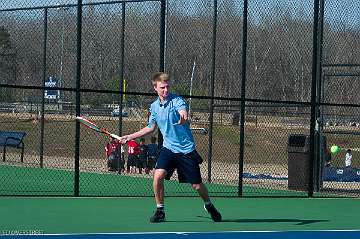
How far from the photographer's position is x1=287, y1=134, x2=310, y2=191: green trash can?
19.0 m

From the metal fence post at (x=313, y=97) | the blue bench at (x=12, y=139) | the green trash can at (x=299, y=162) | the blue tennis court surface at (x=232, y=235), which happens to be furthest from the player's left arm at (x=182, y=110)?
the blue bench at (x=12, y=139)

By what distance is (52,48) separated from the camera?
22250 mm

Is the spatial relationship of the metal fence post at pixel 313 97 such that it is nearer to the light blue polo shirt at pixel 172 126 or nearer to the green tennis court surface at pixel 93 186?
the green tennis court surface at pixel 93 186

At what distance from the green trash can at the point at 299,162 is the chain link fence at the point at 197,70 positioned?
0.02 meters

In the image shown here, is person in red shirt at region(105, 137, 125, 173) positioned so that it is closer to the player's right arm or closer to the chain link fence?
the chain link fence

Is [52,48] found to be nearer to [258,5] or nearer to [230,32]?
[230,32]

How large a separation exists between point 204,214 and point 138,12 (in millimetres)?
8942

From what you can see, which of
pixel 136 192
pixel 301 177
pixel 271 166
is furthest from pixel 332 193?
pixel 271 166

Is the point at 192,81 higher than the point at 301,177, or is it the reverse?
the point at 192,81

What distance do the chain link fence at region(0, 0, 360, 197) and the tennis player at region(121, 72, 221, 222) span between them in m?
5.94

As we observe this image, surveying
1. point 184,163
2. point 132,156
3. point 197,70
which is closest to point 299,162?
point 197,70

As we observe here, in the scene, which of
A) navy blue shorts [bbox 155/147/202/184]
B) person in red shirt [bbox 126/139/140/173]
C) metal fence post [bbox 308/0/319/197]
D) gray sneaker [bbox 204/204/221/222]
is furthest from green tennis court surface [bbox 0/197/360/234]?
person in red shirt [bbox 126/139/140/173]

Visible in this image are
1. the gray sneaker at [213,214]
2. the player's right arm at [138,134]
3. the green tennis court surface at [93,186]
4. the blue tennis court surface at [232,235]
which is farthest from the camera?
the green tennis court surface at [93,186]

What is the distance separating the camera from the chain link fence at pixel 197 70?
62.7 feet
